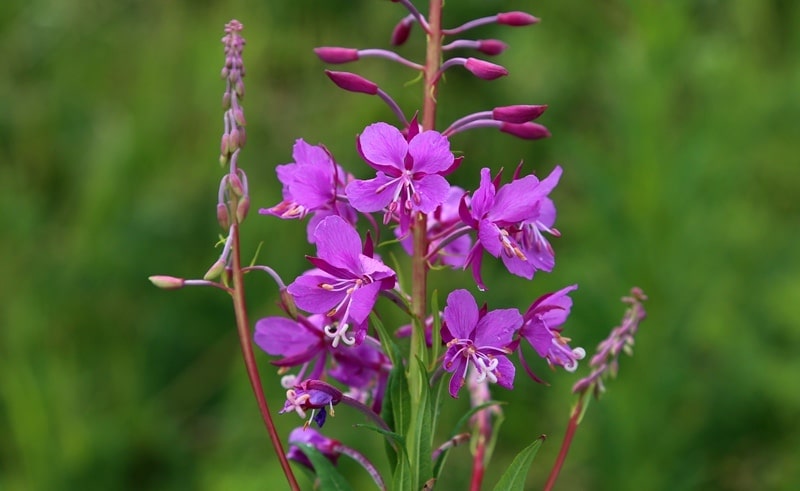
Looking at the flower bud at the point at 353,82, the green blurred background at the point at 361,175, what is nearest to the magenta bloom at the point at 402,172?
the flower bud at the point at 353,82

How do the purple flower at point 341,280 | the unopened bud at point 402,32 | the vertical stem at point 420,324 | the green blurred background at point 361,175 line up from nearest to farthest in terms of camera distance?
the purple flower at point 341,280
the vertical stem at point 420,324
the unopened bud at point 402,32
the green blurred background at point 361,175

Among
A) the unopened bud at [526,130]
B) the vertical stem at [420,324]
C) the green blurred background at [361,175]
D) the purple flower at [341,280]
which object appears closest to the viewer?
the purple flower at [341,280]

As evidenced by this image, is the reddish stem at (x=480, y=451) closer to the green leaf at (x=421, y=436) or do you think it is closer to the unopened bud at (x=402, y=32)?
the green leaf at (x=421, y=436)

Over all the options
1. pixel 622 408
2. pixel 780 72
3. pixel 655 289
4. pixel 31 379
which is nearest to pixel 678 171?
pixel 655 289

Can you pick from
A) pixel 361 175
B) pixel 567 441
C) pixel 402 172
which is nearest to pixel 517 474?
pixel 567 441

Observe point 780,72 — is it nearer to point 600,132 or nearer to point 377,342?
point 600,132

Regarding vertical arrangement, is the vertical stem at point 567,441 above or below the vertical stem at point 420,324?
below

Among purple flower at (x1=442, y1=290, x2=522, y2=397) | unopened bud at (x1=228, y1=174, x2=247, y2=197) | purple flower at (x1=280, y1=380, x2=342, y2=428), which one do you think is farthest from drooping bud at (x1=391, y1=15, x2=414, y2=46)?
purple flower at (x1=280, y1=380, x2=342, y2=428)
